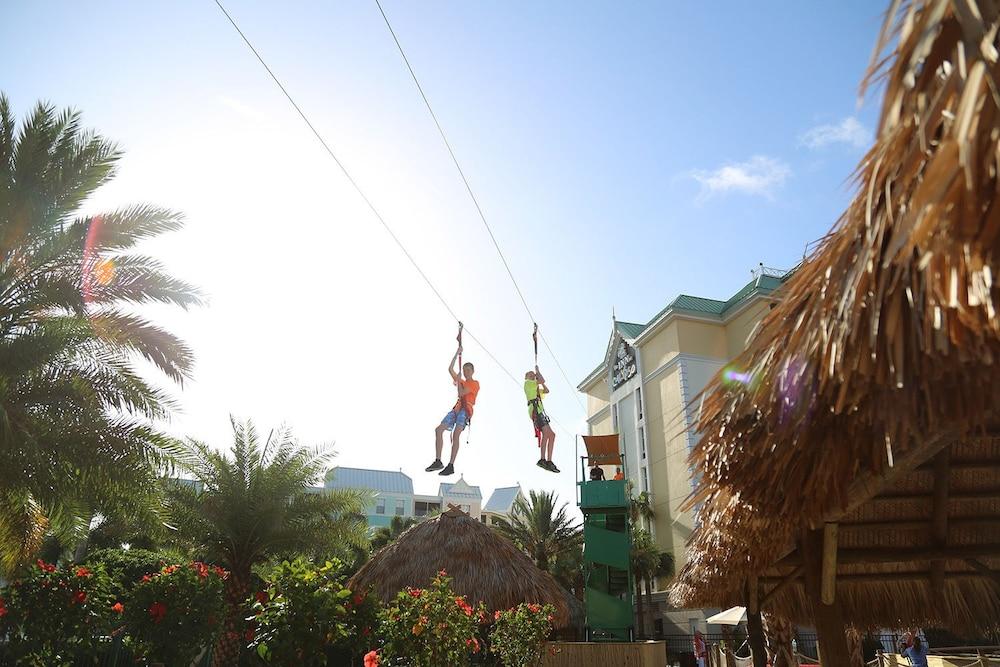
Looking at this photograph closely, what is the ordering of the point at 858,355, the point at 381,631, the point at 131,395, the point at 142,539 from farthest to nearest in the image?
the point at 142,539
the point at 131,395
the point at 381,631
the point at 858,355

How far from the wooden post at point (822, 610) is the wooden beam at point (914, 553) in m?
0.52

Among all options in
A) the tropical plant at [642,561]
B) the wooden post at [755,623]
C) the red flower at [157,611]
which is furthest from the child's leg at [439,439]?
the tropical plant at [642,561]

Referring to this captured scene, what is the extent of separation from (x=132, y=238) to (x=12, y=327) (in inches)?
75.8

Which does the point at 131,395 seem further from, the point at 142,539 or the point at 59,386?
the point at 142,539

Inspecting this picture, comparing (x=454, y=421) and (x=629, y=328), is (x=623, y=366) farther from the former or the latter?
(x=454, y=421)

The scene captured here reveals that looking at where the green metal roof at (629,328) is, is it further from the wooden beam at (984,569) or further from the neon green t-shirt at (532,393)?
the wooden beam at (984,569)

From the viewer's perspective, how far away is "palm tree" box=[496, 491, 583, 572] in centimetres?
3203

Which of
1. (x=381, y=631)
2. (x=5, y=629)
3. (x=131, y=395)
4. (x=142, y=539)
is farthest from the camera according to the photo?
(x=142, y=539)

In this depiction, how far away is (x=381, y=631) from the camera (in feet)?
23.9

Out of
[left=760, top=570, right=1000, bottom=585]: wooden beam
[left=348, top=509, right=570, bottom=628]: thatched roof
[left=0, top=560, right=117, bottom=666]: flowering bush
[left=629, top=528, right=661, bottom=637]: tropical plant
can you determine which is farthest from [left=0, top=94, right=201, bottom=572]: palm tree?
[left=629, top=528, right=661, bottom=637]: tropical plant

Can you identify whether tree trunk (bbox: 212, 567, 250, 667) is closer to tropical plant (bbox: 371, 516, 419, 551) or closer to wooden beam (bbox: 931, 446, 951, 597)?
wooden beam (bbox: 931, 446, 951, 597)

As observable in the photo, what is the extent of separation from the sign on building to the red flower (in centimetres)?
3039

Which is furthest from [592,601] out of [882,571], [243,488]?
[882,571]

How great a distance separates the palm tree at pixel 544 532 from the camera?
1261 inches
